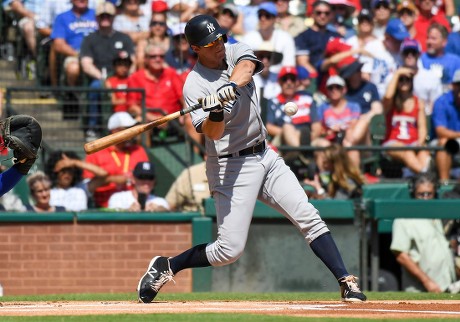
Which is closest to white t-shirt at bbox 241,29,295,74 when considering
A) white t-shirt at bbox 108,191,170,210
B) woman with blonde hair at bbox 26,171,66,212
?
white t-shirt at bbox 108,191,170,210

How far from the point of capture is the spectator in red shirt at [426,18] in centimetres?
1251

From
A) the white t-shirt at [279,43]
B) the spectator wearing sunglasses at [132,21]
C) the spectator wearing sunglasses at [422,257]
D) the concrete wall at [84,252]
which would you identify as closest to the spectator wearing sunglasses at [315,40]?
the white t-shirt at [279,43]

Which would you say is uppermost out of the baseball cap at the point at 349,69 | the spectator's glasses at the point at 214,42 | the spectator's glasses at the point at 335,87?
the baseball cap at the point at 349,69

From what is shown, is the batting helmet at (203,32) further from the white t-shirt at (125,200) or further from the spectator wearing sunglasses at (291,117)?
the spectator wearing sunglasses at (291,117)

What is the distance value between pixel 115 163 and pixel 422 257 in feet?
10.3

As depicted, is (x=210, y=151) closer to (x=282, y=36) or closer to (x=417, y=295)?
(x=417, y=295)

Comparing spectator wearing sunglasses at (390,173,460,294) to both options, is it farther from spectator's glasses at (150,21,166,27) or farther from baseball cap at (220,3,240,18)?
spectator's glasses at (150,21,166,27)

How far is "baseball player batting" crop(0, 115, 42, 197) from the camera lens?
6566 mm

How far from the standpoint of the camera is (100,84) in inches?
429

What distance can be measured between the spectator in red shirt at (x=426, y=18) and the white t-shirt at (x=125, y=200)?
14.2ft

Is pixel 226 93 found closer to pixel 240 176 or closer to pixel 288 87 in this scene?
pixel 240 176

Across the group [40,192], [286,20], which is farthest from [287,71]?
[40,192]

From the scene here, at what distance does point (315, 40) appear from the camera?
11.8 meters

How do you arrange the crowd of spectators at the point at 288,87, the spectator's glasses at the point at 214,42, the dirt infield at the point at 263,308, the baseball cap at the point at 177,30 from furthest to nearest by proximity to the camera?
the baseball cap at the point at 177,30 < the crowd of spectators at the point at 288,87 < the spectator's glasses at the point at 214,42 < the dirt infield at the point at 263,308
